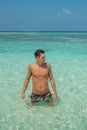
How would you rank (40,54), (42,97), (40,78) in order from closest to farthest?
(40,54), (40,78), (42,97)

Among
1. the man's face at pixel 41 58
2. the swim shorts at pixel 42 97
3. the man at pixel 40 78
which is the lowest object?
the swim shorts at pixel 42 97

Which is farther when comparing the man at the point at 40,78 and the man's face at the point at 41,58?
the man at the point at 40,78

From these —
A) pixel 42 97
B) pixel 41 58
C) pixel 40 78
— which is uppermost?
pixel 41 58

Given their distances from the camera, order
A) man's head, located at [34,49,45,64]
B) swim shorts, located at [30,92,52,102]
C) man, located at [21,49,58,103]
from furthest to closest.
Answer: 1. swim shorts, located at [30,92,52,102]
2. man, located at [21,49,58,103]
3. man's head, located at [34,49,45,64]

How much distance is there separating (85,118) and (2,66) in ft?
18.0

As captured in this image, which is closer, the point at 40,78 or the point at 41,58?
the point at 41,58

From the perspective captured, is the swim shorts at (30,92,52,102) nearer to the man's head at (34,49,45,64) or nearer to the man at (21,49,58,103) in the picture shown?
the man at (21,49,58,103)

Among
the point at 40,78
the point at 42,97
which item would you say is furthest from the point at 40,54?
the point at 42,97

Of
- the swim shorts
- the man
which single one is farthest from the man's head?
the swim shorts

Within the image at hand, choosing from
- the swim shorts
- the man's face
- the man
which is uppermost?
the man's face

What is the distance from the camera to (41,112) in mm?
4672

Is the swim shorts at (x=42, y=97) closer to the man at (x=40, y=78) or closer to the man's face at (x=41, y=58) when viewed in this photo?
the man at (x=40, y=78)

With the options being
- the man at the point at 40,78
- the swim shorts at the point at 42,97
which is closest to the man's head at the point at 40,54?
the man at the point at 40,78

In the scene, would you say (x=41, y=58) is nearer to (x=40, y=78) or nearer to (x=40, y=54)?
(x=40, y=54)
